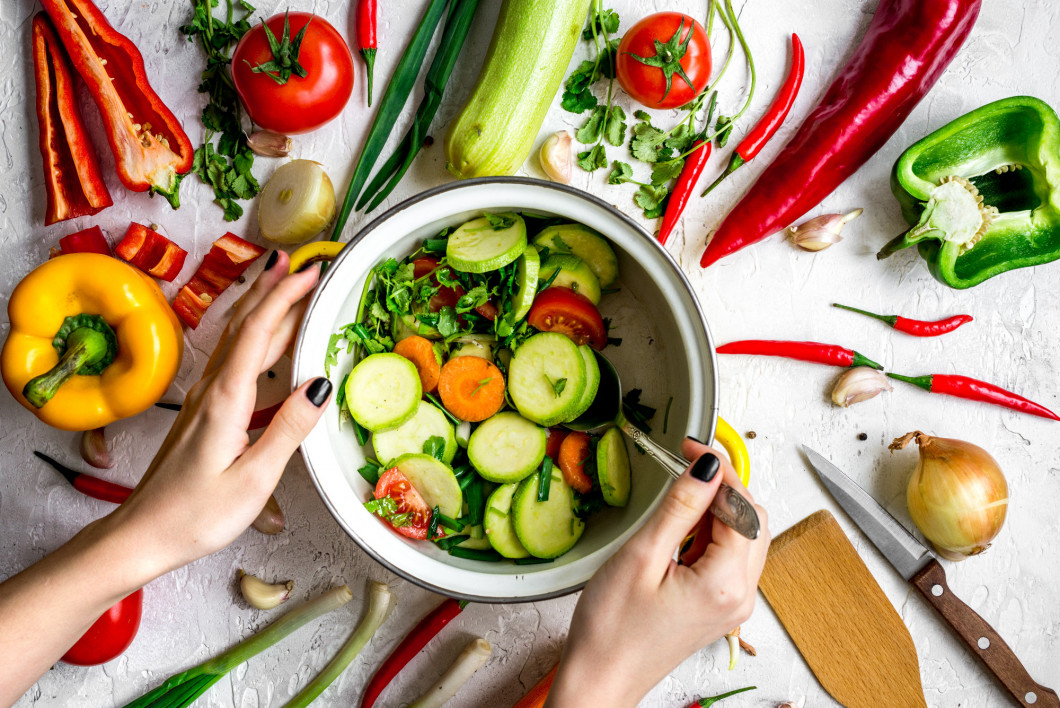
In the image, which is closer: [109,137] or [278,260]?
[278,260]

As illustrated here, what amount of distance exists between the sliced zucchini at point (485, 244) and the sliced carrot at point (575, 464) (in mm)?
463

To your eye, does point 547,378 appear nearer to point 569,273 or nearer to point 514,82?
→ point 569,273

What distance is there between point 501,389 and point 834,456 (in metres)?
0.87

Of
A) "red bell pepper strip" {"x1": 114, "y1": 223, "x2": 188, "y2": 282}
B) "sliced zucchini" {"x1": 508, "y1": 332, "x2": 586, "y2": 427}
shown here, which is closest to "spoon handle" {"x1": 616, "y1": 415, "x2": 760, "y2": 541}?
"sliced zucchini" {"x1": 508, "y1": 332, "x2": 586, "y2": 427}

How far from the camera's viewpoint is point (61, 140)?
5.70 ft

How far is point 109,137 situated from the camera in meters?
1.69

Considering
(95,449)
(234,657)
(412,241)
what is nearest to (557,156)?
(412,241)

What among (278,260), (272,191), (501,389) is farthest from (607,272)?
(272,191)

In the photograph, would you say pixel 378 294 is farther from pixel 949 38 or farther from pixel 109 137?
pixel 949 38

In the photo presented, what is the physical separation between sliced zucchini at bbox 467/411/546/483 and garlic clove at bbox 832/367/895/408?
2.47 ft

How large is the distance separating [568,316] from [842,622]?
1.06 metres

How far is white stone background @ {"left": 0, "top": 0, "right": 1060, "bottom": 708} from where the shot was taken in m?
1.75

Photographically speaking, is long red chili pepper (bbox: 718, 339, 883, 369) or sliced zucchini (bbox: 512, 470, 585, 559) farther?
long red chili pepper (bbox: 718, 339, 883, 369)

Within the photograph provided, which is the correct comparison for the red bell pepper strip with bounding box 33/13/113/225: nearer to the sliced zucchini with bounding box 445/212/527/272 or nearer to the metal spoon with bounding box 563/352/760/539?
the sliced zucchini with bounding box 445/212/527/272
